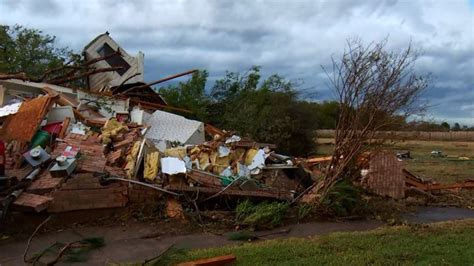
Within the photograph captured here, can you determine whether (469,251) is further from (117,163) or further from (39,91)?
(39,91)

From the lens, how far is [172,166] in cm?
1100

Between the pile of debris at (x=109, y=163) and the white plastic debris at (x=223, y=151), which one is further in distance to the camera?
the white plastic debris at (x=223, y=151)

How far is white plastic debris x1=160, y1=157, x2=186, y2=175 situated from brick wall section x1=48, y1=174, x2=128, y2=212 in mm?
897

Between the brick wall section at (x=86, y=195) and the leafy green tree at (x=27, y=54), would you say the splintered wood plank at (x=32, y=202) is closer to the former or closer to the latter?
the brick wall section at (x=86, y=195)

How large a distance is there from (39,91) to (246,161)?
251 inches

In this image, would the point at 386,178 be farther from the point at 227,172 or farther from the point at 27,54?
the point at 27,54

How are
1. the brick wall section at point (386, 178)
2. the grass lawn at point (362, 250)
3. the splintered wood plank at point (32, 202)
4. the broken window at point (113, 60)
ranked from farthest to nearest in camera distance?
the broken window at point (113, 60) < the brick wall section at point (386, 178) < the splintered wood plank at point (32, 202) < the grass lawn at point (362, 250)

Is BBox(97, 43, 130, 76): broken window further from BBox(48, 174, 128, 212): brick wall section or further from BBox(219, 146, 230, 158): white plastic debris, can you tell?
BBox(48, 174, 128, 212): brick wall section

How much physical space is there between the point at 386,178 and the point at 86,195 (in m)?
7.49

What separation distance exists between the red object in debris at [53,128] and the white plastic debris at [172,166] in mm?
2625

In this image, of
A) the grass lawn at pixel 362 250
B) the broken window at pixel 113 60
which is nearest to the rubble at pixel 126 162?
the grass lawn at pixel 362 250

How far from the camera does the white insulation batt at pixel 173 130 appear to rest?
1370 cm

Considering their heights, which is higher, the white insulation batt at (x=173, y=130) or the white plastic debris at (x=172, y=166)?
the white insulation batt at (x=173, y=130)

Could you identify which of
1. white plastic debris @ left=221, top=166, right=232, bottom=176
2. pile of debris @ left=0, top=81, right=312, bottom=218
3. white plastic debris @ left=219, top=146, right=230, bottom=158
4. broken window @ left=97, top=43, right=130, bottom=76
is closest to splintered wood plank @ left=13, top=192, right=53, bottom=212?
pile of debris @ left=0, top=81, right=312, bottom=218
